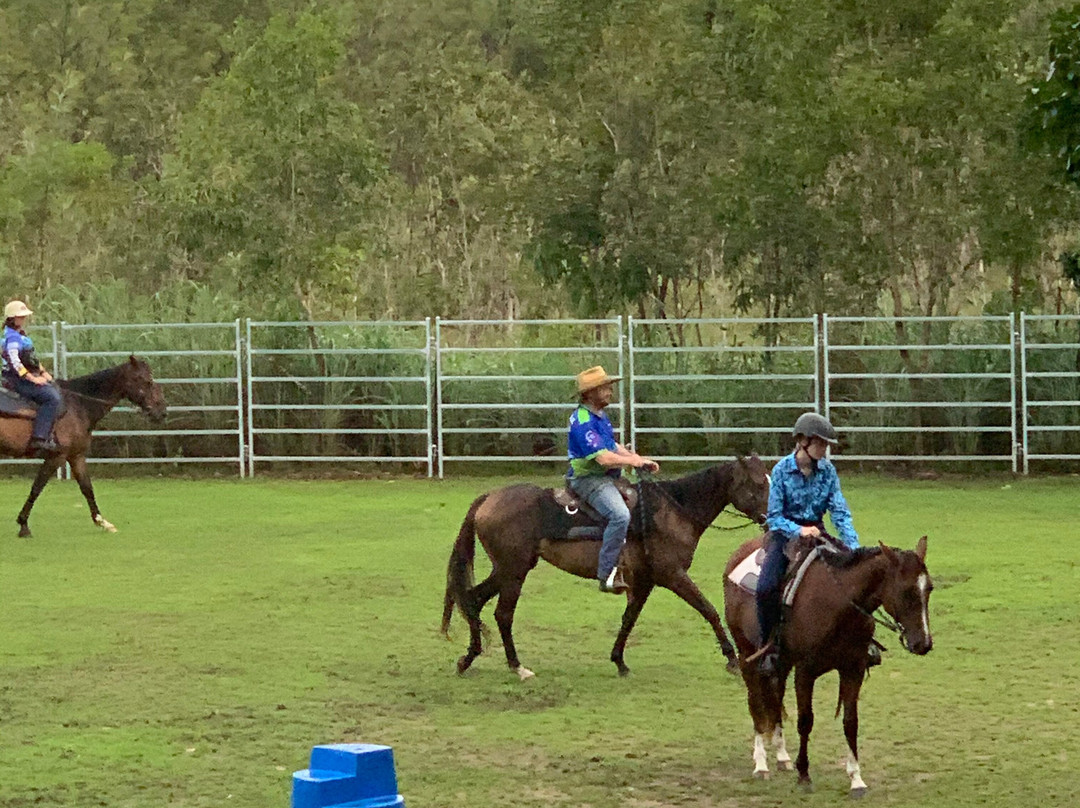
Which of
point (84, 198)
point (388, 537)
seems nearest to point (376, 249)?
point (84, 198)

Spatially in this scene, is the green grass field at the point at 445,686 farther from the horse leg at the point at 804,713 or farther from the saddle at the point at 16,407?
the saddle at the point at 16,407

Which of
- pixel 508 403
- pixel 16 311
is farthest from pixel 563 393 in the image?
pixel 16 311

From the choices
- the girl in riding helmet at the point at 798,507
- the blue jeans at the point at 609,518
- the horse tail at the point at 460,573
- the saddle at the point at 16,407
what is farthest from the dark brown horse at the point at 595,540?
the saddle at the point at 16,407

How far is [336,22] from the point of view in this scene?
25578 millimetres

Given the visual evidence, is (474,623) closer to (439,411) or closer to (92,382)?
(92,382)

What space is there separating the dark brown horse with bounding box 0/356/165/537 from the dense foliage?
5969 millimetres

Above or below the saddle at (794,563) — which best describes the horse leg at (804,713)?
below

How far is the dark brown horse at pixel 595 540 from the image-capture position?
391 inches

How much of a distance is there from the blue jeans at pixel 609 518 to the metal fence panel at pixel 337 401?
1167 cm

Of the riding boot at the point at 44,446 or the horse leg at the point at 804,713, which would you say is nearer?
the horse leg at the point at 804,713

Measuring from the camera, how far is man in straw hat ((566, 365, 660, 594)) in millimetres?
9844

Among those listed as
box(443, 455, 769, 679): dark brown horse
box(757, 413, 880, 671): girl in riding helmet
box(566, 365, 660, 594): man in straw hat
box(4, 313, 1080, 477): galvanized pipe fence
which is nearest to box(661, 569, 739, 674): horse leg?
box(443, 455, 769, 679): dark brown horse

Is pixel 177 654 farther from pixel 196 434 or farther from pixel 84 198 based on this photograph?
pixel 84 198

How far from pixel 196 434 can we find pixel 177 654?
468 inches
